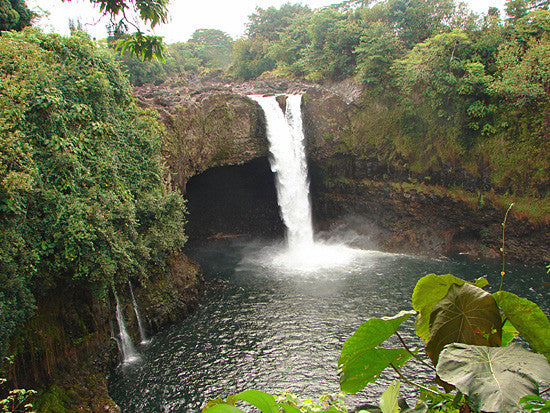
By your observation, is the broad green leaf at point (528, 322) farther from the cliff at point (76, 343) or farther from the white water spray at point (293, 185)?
the white water spray at point (293, 185)

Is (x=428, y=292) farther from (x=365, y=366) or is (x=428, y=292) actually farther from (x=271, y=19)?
(x=271, y=19)

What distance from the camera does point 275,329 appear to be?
36.8 ft

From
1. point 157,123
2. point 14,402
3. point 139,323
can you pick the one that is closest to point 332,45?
point 157,123

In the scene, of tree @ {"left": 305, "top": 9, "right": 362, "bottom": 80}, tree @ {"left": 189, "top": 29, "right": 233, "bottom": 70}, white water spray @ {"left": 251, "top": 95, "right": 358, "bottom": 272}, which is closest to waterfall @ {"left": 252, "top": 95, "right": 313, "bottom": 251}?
white water spray @ {"left": 251, "top": 95, "right": 358, "bottom": 272}

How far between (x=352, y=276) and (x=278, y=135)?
9.02 metres

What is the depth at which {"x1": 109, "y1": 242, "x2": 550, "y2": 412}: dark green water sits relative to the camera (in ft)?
28.5

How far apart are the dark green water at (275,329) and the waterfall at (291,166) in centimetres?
442

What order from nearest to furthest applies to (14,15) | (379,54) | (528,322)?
(528,322)
(14,15)
(379,54)

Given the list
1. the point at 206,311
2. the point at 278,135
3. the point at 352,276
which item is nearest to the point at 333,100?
the point at 278,135

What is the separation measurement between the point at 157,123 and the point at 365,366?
42.0 feet

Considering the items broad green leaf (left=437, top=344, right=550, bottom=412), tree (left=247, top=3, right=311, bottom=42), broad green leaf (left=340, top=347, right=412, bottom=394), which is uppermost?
tree (left=247, top=3, right=311, bottom=42)

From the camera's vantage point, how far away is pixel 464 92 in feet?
57.2

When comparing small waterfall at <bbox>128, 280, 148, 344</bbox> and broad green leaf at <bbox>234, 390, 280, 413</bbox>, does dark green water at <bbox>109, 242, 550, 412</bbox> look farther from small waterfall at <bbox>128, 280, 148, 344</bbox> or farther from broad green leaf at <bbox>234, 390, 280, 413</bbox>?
broad green leaf at <bbox>234, 390, 280, 413</bbox>

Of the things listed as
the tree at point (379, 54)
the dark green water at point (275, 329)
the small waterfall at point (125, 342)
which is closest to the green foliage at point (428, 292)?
the dark green water at point (275, 329)
